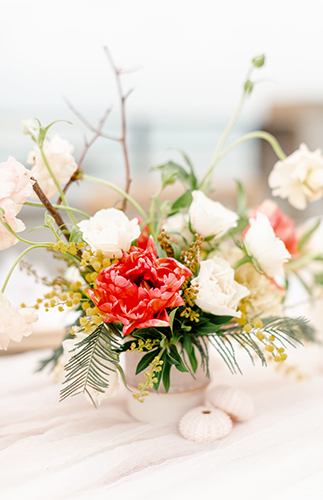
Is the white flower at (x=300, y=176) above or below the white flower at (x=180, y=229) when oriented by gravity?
above

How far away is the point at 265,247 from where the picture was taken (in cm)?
54

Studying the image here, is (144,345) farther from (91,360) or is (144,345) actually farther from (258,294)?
(258,294)

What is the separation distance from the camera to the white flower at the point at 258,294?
0.59 meters

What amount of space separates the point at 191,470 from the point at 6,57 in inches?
149

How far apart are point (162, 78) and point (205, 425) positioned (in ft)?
13.7

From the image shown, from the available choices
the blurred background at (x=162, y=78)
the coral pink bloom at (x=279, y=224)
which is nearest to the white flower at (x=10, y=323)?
the coral pink bloom at (x=279, y=224)

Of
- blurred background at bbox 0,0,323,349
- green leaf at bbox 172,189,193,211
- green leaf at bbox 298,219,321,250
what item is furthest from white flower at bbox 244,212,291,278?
blurred background at bbox 0,0,323,349

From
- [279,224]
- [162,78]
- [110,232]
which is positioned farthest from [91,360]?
[162,78]

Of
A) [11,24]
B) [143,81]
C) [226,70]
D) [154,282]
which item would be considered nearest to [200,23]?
[226,70]

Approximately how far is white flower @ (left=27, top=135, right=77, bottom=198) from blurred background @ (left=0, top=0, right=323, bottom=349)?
6.54 ft

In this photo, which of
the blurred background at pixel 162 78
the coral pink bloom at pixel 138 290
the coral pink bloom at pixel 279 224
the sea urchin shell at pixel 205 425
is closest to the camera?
the coral pink bloom at pixel 138 290

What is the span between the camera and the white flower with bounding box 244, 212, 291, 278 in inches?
20.8

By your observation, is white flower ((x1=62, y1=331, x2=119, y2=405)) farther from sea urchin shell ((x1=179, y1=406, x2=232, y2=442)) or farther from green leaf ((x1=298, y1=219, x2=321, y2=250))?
green leaf ((x1=298, y1=219, x2=321, y2=250))

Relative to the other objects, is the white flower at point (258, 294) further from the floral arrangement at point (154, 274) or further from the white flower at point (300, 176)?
the white flower at point (300, 176)
